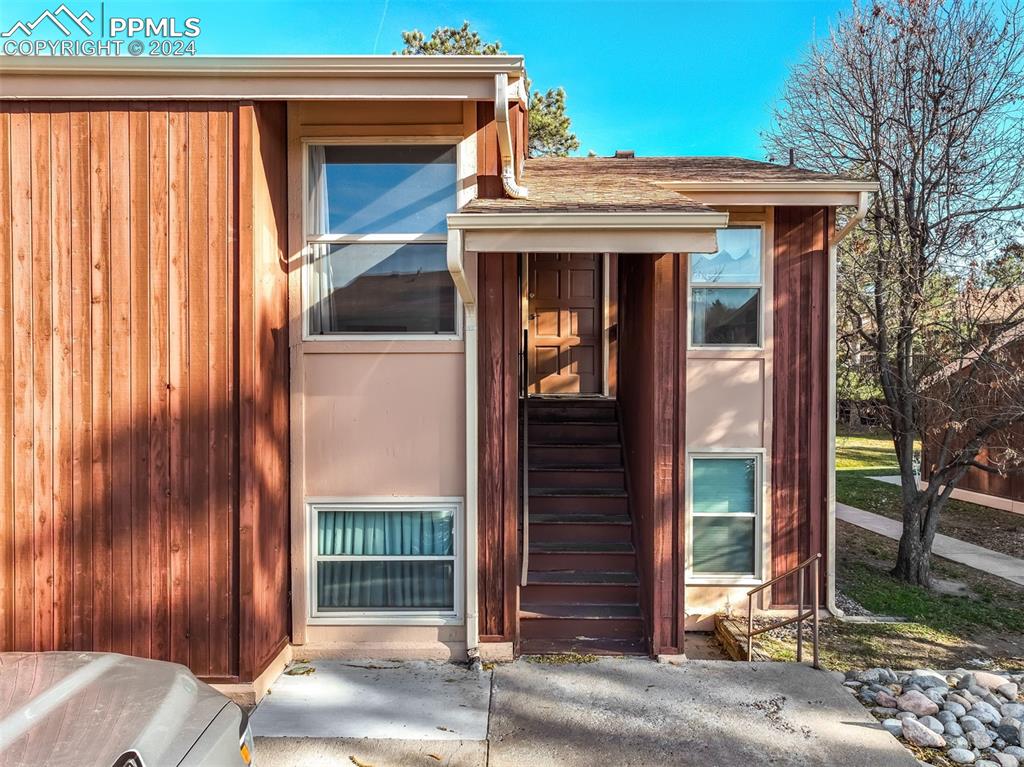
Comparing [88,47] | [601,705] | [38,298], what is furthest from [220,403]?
[601,705]

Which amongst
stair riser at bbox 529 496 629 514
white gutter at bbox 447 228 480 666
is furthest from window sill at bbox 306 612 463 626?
stair riser at bbox 529 496 629 514

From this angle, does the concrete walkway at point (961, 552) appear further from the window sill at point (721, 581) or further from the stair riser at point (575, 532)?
the stair riser at point (575, 532)

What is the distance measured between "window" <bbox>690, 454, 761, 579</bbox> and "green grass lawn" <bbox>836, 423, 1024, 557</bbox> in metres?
5.27

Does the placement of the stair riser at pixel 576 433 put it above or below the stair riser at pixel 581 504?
above

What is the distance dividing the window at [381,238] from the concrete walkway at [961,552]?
8518 mm

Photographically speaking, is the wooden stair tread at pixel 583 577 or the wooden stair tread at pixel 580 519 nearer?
the wooden stair tread at pixel 583 577

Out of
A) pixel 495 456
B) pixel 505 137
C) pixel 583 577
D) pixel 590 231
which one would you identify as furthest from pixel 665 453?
pixel 505 137

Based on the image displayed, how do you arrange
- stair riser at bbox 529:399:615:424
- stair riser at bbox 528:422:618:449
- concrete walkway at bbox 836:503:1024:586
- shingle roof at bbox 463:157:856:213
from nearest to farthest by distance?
shingle roof at bbox 463:157:856:213 → stair riser at bbox 528:422:618:449 → stair riser at bbox 529:399:615:424 → concrete walkway at bbox 836:503:1024:586

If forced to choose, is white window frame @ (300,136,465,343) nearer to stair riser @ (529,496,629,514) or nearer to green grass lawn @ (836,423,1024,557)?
stair riser @ (529,496,629,514)

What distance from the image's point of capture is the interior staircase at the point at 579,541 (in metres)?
4.67

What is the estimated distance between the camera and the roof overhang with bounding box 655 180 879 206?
5.23 m

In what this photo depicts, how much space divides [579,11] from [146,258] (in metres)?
5.05

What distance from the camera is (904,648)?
5.40 metres

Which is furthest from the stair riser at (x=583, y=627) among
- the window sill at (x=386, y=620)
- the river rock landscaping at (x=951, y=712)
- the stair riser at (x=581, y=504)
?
the river rock landscaping at (x=951, y=712)
